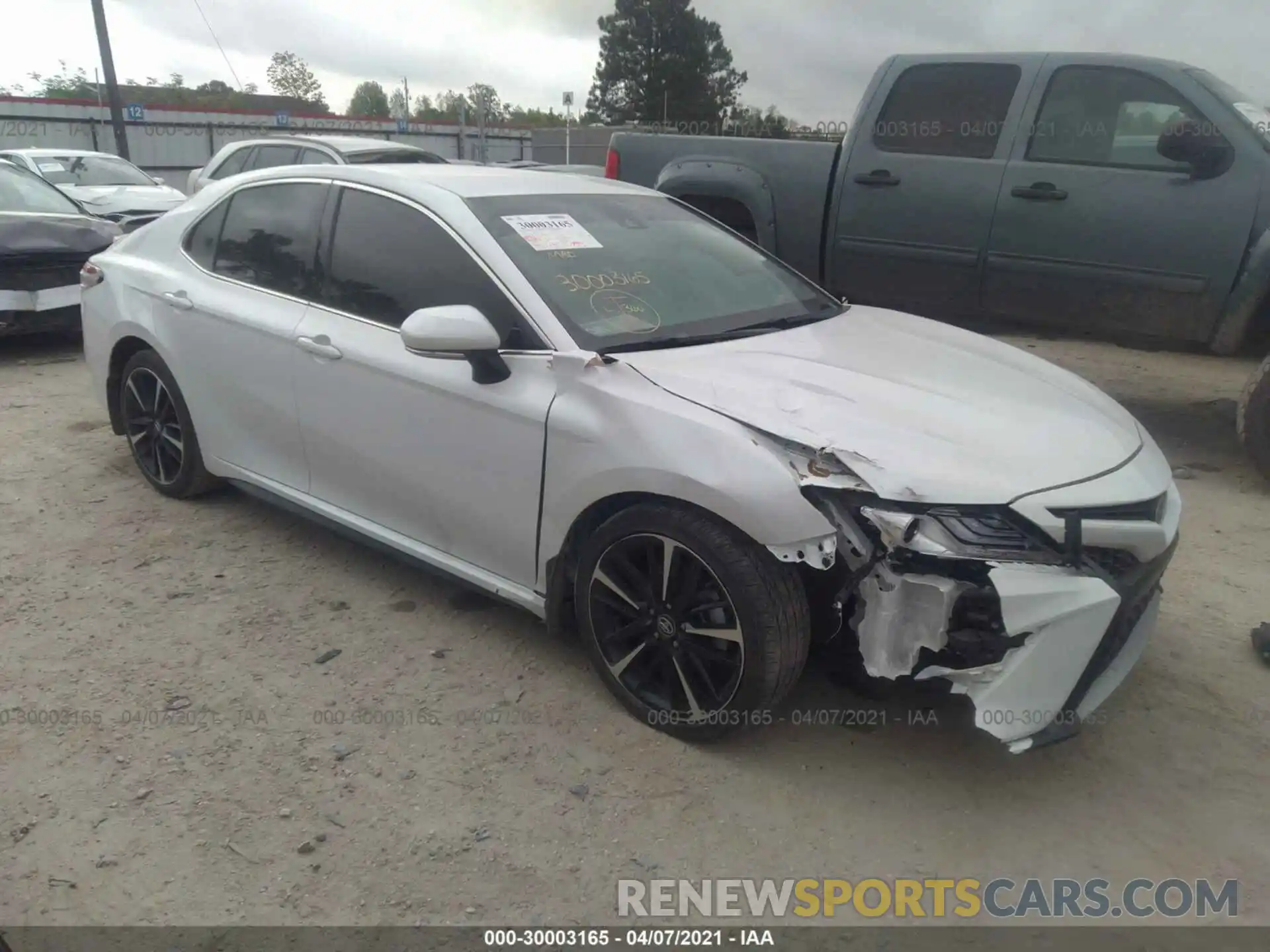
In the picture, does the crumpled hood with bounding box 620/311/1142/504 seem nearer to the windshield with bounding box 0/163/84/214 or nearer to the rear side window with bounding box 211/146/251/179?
the windshield with bounding box 0/163/84/214

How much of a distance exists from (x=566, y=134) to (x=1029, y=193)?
23.4m

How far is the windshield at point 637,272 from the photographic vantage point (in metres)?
3.16

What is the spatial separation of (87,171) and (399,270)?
11.6 metres

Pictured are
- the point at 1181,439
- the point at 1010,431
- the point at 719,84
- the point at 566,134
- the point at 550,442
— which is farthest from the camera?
the point at 719,84

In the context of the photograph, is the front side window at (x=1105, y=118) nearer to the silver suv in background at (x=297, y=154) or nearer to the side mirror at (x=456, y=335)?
the side mirror at (x=456, y=335)

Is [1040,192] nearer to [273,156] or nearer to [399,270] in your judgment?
[399,270]

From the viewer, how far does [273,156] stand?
411 inches

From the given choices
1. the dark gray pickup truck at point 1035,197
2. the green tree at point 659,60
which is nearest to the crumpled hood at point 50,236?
the dark gray pickup truck at point 1035,197

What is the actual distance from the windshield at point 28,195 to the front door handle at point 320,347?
601 centimetres

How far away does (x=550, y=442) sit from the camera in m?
2.96

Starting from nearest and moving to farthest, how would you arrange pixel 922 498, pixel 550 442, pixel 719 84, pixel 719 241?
pixel 922 498 → pixel 550 442 → pixel 719 241 → pixel 719 84

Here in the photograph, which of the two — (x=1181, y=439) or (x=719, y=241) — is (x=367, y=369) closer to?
(x=719, y=241)

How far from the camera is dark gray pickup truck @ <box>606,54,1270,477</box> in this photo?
5.20 meters
